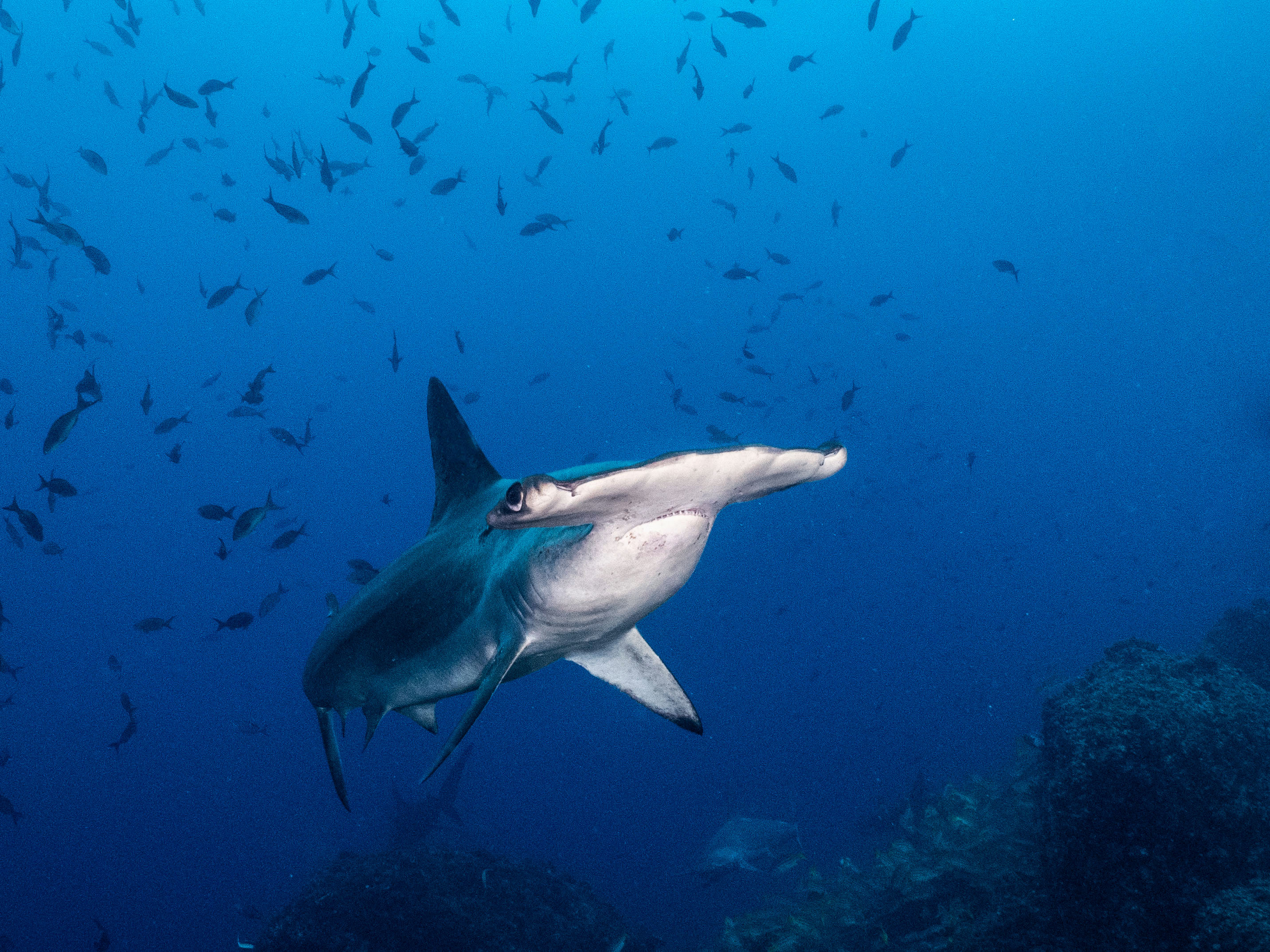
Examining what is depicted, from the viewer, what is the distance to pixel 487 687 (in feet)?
7.79

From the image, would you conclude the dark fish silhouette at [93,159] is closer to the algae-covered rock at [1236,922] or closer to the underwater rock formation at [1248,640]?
the algae-covered rock at [1236,922]

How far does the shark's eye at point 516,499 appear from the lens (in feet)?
4.56

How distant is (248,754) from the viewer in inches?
2071

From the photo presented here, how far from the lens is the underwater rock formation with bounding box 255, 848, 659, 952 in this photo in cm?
737

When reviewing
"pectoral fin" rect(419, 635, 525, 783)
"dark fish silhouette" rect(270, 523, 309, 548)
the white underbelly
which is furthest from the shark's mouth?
"dark fish silhouette" rect(270, 523, 309, 548)

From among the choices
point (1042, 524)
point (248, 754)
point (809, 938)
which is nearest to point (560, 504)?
point (809, 938)

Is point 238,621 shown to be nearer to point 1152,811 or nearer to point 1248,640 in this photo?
point 1152,811

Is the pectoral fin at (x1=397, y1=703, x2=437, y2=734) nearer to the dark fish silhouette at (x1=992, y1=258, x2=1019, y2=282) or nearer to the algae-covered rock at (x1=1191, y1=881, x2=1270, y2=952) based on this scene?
the algae-covered rock at (x1=1191, y1=881, x2=1270, y2=952)

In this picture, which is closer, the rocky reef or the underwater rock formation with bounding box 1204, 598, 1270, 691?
the rocky reef

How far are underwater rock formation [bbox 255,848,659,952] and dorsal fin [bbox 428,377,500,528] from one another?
251 inches

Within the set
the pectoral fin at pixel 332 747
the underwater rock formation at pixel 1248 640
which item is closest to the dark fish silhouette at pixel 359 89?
the pectoral fin at pixel 332 747

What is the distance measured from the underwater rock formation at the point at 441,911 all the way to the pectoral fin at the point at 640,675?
6.31m

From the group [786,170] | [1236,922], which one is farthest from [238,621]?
[786,170]

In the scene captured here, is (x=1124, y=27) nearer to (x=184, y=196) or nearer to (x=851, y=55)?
(x=851, y=55)
